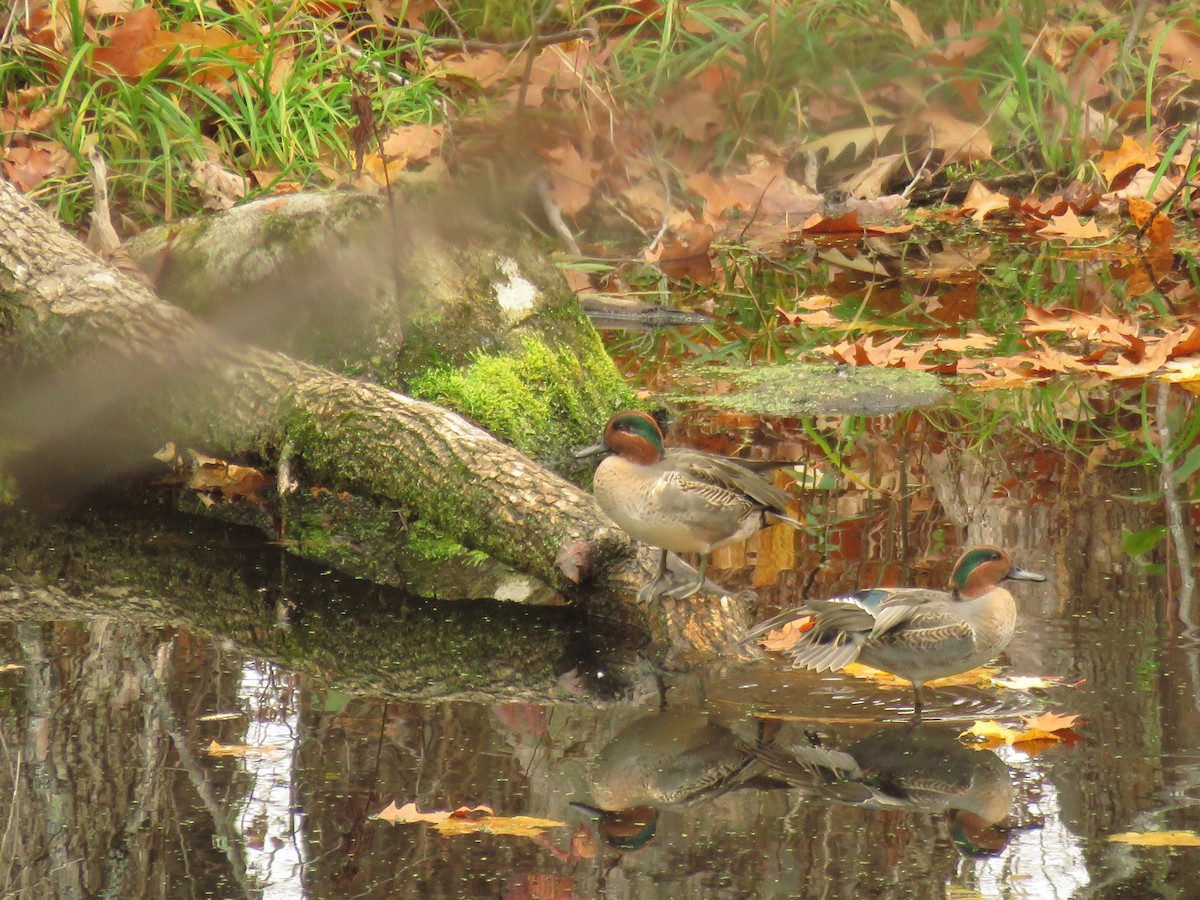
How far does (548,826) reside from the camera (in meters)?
3.58

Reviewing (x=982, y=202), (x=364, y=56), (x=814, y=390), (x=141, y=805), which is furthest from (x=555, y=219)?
(x=141, y=805)

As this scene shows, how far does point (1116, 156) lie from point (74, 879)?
10620 mm

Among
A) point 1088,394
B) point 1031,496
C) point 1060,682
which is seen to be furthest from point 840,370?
point 1060,682

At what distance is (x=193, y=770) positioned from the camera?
394 centimetres

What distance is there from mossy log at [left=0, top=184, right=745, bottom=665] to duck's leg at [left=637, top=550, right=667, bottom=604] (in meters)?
0.19

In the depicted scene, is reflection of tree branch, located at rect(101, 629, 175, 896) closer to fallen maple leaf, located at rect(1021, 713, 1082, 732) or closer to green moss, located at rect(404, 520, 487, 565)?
green moss, located at rect(404, 520, 487, 565)

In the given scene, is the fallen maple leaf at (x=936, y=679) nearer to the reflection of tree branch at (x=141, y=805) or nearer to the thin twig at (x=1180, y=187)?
the reflection of tree branch at (x=141, y=805)

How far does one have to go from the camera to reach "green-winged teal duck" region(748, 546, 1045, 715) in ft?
13.4

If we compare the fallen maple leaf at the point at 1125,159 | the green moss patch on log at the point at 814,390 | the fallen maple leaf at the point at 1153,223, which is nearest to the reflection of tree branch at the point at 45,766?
the green moss patch on log at the point at 814,390

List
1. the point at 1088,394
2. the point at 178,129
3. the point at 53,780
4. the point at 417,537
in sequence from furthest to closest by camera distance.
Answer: the point at 178,129 < the point at 1088,394 < the point at 417,537 < the point at 53,780

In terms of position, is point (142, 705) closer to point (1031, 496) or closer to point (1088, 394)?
point (1031, 496)

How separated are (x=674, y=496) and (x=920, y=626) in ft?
3.20

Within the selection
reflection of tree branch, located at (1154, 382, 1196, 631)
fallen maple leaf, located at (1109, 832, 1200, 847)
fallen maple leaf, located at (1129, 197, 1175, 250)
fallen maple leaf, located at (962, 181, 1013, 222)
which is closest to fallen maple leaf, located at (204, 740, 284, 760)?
fallen maple leaf, located at (1109, 832, 1200, 847)

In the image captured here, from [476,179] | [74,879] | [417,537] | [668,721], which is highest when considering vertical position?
[476,179]
